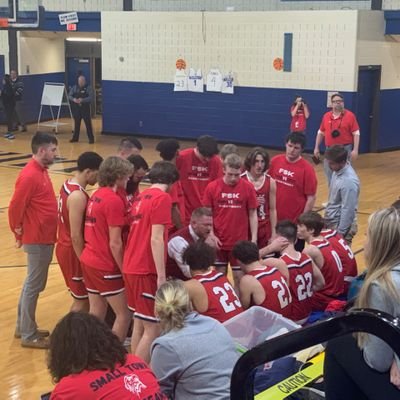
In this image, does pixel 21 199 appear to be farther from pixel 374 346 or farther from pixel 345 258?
pixel 374 346

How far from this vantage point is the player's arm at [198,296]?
4285mm

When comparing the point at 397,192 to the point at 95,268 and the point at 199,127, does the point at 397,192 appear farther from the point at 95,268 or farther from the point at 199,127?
the point at 95,268

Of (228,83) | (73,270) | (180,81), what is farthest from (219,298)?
(180,81)

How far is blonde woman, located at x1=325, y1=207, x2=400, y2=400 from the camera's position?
2.00 m

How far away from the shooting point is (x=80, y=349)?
2725 mm

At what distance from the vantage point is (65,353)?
8.96 ft

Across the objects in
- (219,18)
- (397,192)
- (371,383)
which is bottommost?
(397,192)

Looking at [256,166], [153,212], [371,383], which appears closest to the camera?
[371,383]

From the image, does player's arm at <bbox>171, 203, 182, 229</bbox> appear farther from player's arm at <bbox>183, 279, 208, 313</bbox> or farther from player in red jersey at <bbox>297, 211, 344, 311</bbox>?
player's arm at <bbox>183, 279, 208, 313</bbox>

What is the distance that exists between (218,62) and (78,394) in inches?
568

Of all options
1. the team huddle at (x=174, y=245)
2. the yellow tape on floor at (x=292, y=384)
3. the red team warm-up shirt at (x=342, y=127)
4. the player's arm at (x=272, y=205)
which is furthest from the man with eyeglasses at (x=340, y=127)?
the yellow tape on floor at (x=292, y=384)

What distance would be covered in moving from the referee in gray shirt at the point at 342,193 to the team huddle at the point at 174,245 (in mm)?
449

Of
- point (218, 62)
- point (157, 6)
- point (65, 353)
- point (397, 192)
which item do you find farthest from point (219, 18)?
point (65, 353)

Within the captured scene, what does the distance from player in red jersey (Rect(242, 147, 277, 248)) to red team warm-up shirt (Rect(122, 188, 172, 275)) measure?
1654 millimetres
